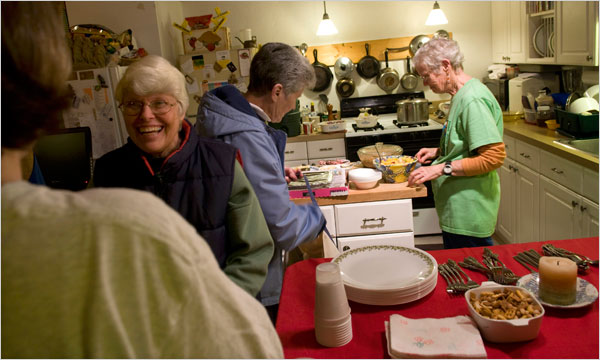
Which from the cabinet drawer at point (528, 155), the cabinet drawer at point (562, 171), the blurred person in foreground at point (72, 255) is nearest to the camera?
the blurred person in foreground at point (72, 255)

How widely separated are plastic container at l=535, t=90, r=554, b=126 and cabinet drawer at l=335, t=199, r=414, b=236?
1620 mm

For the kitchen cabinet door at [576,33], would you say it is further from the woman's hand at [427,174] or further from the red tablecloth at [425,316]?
the red tablecloth at [425,316]

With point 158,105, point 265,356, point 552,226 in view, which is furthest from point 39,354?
point 552,226

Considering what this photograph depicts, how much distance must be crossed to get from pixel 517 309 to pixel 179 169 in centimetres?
73

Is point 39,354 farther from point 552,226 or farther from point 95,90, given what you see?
point 95,90

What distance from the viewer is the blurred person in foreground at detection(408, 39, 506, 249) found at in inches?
72.4

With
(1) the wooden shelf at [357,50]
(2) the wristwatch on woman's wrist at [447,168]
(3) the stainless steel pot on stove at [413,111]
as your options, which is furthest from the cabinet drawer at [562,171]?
(1) the wooden shelf at [357,50]

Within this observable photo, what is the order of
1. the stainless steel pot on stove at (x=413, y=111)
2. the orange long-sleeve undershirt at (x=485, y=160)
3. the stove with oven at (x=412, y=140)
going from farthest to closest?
1. the stainless steel pot on stove at (x=413, y=111)
2. the stove with oven at (x=412, y=140)
3. the orange long-sleeve undershirt at (x=485, y=160)

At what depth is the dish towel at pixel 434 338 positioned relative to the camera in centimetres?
81

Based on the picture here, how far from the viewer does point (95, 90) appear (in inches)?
137

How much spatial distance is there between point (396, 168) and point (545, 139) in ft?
3.81

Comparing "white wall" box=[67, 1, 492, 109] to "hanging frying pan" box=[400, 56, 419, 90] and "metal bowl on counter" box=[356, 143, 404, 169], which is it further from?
"metal bowl on counter" box=[356, 143, 404, 169]

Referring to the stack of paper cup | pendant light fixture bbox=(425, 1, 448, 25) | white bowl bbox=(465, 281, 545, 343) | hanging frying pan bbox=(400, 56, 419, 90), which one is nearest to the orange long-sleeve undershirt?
white bowl bbox=(465, 281, 545, 343)

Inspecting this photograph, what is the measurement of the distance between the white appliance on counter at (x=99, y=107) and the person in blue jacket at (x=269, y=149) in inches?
95.3
